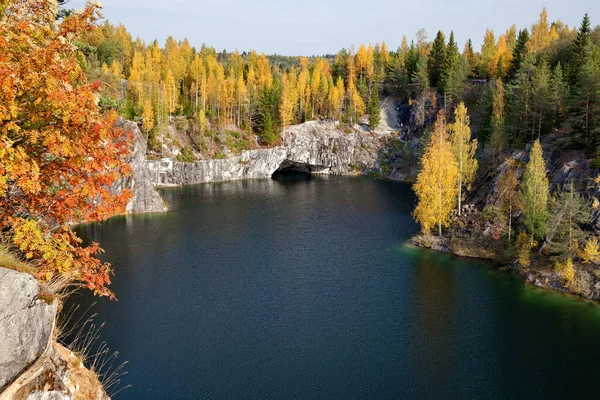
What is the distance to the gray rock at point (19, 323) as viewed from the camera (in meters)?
8.42

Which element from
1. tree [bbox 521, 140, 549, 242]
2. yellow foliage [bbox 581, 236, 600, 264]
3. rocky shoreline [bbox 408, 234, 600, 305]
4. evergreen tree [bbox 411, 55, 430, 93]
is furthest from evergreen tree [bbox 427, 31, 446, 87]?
yellow foliage [bbox 581, 236, 600, 264]

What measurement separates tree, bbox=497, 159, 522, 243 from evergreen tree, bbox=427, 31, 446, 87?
195 ft

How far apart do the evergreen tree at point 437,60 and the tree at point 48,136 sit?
104 metres

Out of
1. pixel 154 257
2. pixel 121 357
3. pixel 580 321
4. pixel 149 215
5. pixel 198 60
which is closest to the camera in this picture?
pixel 121 357

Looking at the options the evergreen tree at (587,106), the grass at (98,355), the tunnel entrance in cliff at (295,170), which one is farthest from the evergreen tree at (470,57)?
the grass at (98,355)

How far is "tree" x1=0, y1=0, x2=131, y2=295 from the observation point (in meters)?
8.41

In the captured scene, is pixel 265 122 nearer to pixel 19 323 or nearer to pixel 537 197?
pixel 537 197

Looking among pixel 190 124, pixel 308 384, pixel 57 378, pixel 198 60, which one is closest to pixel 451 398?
pixel 308 384

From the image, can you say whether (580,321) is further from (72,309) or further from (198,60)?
(198,60)

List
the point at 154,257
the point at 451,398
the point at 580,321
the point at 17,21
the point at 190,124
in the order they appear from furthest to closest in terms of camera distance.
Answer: the point at 190,124, the point at 154,257, the point at 580,321, the point at 451,398, the point at 17,21

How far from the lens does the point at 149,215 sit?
64188mm

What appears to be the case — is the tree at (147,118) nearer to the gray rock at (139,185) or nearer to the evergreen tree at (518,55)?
the gray rock at (139,185)

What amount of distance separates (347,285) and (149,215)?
117 ft

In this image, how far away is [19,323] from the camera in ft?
28.5
